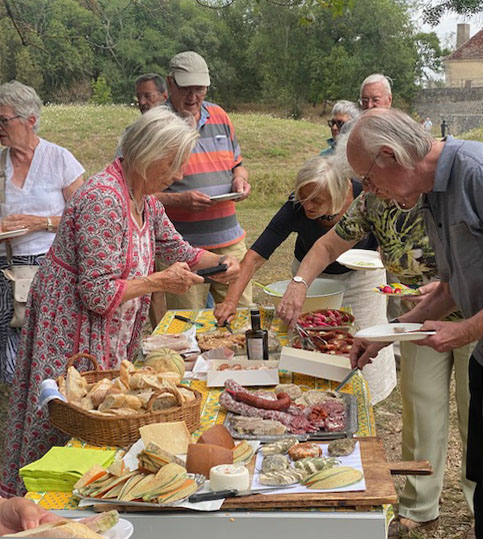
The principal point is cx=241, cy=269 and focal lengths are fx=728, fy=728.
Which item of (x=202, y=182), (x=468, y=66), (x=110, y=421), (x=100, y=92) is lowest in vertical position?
(x=110, y=421)

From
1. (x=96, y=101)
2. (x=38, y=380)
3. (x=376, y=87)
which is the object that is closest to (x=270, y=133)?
(x=96, y=101)

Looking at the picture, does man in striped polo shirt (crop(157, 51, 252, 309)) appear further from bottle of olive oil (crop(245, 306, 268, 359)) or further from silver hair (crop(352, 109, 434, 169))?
silver hair (crop(352, 109, 434, 169))

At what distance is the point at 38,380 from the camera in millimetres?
2660

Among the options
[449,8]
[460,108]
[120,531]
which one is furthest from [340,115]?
[460,108]

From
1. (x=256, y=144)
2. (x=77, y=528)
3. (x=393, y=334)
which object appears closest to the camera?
(x=77, y=528)

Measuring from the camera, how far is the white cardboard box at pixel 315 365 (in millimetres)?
2438

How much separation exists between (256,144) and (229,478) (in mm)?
15157

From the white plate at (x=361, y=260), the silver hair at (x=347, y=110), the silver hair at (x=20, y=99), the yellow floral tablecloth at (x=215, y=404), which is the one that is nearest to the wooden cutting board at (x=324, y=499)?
the yellow floral tablecloth at (x=215, y=404)

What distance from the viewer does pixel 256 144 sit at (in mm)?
16453

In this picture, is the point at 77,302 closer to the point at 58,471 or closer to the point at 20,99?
the point at 58,471

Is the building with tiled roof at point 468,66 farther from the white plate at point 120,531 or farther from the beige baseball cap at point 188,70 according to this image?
the white plate at point 120,531

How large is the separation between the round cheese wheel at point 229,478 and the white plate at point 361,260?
1826 millimetres

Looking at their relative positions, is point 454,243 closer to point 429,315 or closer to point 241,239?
point 429,315

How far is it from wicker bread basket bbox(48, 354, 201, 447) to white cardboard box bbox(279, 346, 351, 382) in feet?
1.63
